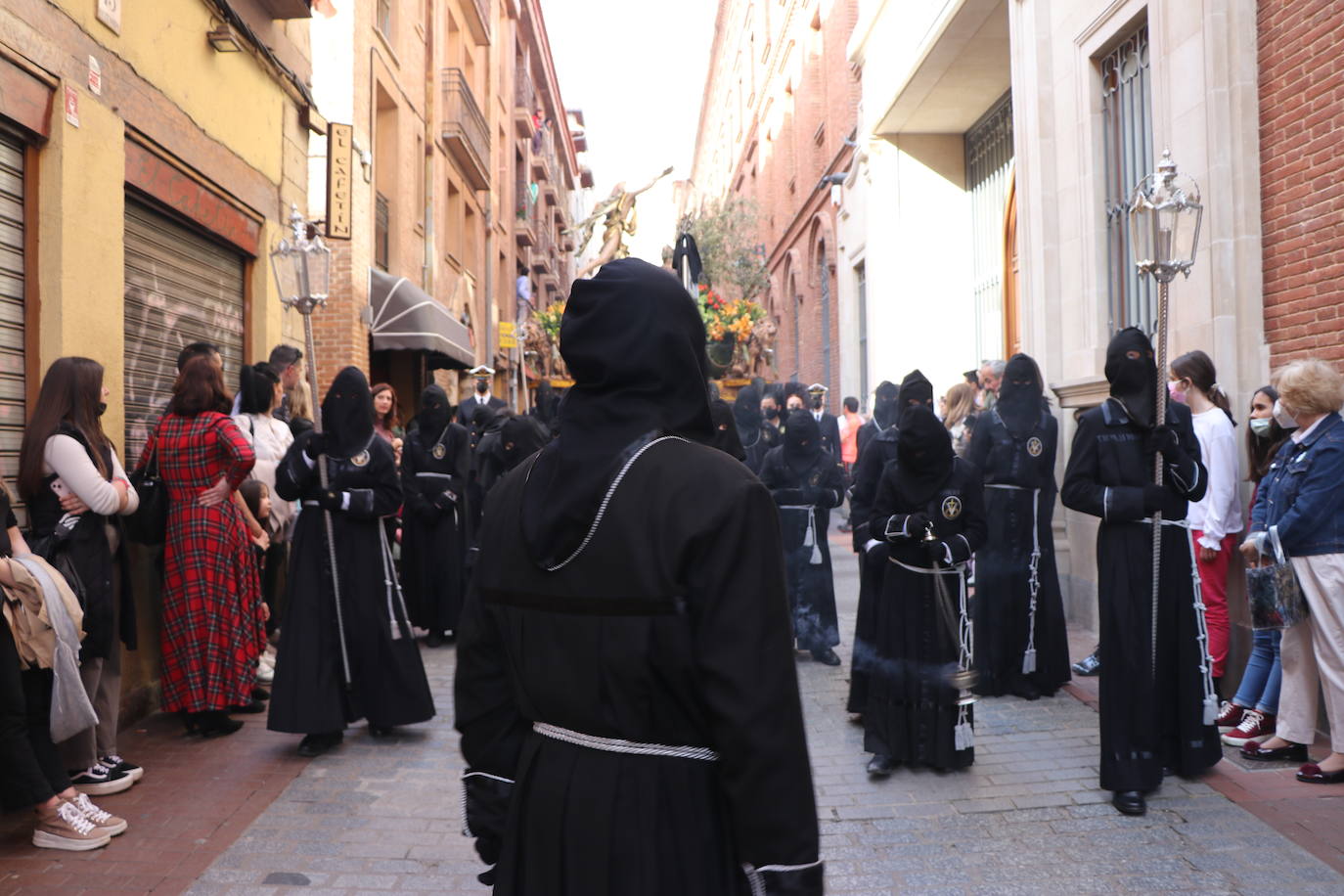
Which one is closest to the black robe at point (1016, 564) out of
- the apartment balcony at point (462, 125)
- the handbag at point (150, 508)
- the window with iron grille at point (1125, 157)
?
the window with iron grille at point (1125, 157)

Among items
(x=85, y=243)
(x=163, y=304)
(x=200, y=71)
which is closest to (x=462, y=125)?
(x=200, y=71)

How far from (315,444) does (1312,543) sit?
5.13 metres

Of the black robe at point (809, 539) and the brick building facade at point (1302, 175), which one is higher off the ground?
the brick building facade at point (1302, 175)

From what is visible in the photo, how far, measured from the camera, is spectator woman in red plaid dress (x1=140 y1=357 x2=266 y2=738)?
6.21 m

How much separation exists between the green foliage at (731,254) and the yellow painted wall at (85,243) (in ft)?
74.9

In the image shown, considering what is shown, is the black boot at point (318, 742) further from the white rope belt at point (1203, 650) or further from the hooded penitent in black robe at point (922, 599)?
the white rope belt at point (1203, 650)

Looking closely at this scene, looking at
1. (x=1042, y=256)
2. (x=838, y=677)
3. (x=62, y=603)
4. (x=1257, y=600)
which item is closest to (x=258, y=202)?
(x=62, y=603)

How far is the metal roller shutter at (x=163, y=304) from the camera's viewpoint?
23.9 feet

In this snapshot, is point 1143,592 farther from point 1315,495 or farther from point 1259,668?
point 1259,668

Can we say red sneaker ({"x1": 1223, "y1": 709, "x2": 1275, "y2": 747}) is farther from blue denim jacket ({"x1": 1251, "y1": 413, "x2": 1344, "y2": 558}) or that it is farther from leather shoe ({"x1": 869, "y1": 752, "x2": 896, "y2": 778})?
leather shoe ({"x1": 869, "y1": 752, "x2": 896, "y2": 778})

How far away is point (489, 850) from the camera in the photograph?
2.51 meters

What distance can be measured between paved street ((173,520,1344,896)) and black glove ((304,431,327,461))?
1664 mm

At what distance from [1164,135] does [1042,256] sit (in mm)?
2509

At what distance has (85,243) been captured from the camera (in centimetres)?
634
